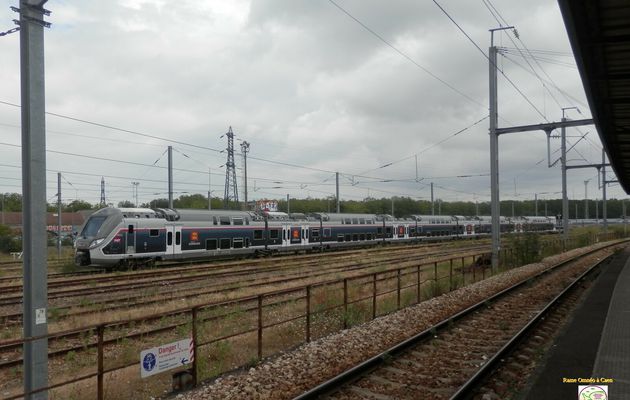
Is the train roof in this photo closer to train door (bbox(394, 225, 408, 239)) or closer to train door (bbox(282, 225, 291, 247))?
train door (bbox(282, 225, 291, 247))

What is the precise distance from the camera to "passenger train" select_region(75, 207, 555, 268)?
24.2 meters

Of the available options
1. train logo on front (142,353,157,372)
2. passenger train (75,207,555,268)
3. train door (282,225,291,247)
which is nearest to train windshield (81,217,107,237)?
passenger train (75,207,555,268)

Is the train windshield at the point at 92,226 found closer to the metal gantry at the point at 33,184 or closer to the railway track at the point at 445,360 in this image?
the railway track at the point at 445,360

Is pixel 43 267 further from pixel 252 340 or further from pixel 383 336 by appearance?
pixel 383 336

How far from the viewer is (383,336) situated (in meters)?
10.6

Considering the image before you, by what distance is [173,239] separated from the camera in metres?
27.3

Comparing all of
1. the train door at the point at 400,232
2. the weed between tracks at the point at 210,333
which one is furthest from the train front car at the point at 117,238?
the train door at the point at 400,232

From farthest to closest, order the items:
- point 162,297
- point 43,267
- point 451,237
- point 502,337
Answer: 1. point 451,237
2. point 162,297
3. point 502,337
4. point 43,267

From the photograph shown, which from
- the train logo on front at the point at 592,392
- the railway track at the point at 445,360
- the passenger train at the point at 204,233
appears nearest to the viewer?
the train logo on front at the point at 592,392

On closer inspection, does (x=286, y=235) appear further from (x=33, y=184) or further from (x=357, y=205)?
(x=357, y=205)

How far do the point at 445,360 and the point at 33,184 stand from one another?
6.95 m

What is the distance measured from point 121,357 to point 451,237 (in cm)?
5499

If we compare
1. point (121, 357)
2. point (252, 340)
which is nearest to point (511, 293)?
point (252, 340)

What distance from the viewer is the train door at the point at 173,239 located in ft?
88.4
